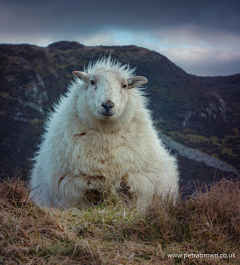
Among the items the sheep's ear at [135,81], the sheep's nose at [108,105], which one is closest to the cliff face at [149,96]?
the sheep's ear at [135,81]

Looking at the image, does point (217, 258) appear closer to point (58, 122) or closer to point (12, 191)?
point (12, 191)

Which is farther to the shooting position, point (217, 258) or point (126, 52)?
point (126, 52)

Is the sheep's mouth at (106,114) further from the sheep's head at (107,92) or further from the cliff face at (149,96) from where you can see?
the cliff face at (149,96)

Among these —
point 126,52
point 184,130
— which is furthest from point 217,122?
point 126,52

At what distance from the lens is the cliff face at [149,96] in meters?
31.5

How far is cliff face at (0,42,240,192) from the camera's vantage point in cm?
3150

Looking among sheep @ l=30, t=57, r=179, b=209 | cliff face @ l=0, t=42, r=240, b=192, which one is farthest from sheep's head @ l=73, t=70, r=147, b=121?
cliff face @ l=0, t=42, r=240, b=192

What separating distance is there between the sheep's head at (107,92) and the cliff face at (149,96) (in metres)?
22.5

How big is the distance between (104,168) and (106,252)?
7.96 ft

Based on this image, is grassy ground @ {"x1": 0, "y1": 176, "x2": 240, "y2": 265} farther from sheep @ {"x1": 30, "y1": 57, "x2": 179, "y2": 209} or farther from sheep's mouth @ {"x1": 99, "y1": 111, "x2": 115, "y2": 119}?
sheep's mouth @ {"x1": 99, "y1": 111, "x2": 115, "y2": 119}

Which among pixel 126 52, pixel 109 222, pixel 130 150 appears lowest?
pixel 109 222

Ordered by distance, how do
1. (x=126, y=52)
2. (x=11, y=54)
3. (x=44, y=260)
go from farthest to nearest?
(x=126, y=52), (x=11, y=54), (x=44, y=260)

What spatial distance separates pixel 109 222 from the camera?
12.6ft

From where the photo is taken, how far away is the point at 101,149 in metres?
5.51
